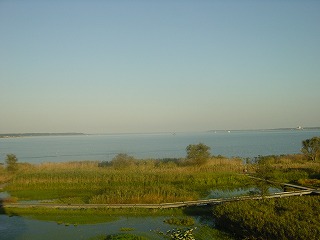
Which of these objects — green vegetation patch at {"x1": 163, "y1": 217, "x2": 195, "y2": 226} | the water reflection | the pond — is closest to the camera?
the pond

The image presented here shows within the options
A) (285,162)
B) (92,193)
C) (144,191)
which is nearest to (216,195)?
(144,191)

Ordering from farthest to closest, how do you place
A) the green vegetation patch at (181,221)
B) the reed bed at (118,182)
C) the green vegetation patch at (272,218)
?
1. the reed bed at (118,182)
2. the green vegetation patch at (181,221)
3. the green vegetation patch at (272,218)

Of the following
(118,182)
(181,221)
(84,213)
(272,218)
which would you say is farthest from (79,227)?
(118,182)

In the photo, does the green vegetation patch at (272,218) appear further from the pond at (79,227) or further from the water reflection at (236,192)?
the water reflection at (236,192)

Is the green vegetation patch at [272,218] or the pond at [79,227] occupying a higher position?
the green vegetation patch at [272,218]

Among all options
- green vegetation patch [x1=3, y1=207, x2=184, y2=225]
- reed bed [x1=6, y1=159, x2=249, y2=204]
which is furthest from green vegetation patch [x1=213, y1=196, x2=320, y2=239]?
reed bed [x1=6, y1=159, x2=249, y2=204]

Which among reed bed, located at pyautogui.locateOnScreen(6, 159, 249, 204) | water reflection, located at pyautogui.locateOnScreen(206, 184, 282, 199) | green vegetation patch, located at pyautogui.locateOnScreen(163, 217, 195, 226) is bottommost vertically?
water reflection, located at pyautogui.locateOnScreen(206, 184, 282, 199)

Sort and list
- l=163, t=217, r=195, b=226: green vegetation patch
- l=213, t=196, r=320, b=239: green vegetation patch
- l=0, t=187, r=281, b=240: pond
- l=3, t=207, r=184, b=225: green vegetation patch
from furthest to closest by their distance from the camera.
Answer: l=3, t=207, r=184, b=225: green vegetation patch < l=163, t=217, r=195, b=226: green vegetation patch < l=0, t=187, r=281, b=240: pond < l=213, t=196, r=320, b=239: green vegetation patch

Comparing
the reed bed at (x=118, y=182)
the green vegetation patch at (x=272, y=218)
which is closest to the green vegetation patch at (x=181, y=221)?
the green vegetation patch at (x=272, y=218)

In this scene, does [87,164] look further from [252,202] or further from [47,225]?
[252,202]

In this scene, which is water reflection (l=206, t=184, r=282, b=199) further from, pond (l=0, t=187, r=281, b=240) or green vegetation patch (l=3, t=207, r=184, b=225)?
green vegetation patch (l=3, t=207, r=184, b=225)

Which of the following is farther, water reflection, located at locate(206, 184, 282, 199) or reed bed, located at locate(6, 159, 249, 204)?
reed bed, located at locate(6, 159, 249, 204)

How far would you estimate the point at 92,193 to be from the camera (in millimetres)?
31672

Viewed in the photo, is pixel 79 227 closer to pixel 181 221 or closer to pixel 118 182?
pixel 181 221
